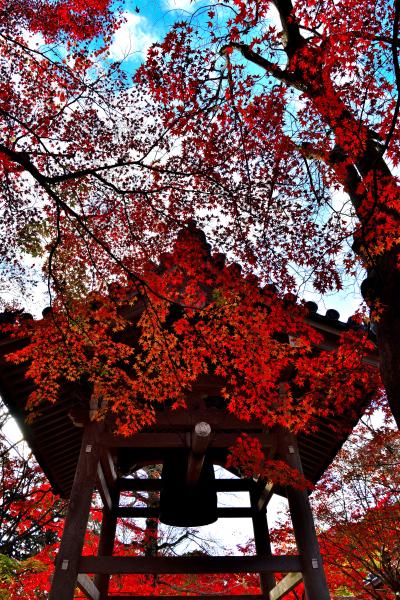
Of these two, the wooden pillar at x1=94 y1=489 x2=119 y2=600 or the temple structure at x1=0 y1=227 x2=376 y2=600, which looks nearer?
the temple structure at x1=0 y1=227 x2=376 y2=600

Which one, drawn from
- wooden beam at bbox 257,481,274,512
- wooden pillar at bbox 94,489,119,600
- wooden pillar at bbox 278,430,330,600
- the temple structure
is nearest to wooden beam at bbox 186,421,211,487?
the temple structure

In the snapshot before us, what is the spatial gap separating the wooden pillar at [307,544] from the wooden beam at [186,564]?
0.17 metres

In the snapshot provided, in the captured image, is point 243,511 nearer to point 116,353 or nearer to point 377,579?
point 116,353

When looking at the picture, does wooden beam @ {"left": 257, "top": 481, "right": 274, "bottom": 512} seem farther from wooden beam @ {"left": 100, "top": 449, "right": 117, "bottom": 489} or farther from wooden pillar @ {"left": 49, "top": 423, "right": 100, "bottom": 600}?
wooden pillar @ {"left": 49, "top": 423, "right": 100, "bottom": 600}

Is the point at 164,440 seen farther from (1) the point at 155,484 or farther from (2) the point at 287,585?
(2) the point at 287,585

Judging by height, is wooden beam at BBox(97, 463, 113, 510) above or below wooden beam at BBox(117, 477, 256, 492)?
below

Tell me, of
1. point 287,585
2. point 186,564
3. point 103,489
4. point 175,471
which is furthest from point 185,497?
point 287,585

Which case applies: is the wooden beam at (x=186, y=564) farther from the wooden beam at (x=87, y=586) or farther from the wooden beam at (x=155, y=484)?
the wooden beam at (x=155, y=484)

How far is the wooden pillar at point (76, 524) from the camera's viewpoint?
553 centimetres

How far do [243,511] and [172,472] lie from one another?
221cm

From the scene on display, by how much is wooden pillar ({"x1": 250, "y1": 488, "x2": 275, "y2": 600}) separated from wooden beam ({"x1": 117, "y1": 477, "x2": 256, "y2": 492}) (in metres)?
0.34

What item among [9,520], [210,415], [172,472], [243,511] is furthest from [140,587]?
[210,415]

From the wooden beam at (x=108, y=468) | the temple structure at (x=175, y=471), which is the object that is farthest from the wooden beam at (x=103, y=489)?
the wooden beam at (x=108, y=468)

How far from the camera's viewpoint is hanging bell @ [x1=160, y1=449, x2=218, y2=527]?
24.4ft
